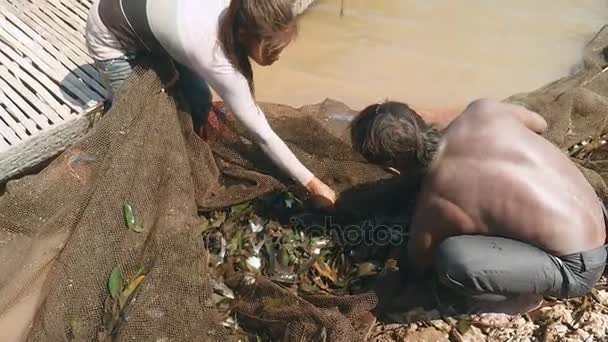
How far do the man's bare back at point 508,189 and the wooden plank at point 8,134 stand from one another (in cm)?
225

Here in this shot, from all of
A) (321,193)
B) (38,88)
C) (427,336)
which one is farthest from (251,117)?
(38,88)

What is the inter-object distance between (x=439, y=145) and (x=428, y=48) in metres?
2.45

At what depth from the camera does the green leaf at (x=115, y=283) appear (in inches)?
120

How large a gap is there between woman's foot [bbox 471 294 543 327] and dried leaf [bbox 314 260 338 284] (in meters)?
0.66

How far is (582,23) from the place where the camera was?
17.9ft

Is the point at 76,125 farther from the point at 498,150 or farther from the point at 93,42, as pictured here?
the point at 498,150

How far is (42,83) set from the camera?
13.6 feet

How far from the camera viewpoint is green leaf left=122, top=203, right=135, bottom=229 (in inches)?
127

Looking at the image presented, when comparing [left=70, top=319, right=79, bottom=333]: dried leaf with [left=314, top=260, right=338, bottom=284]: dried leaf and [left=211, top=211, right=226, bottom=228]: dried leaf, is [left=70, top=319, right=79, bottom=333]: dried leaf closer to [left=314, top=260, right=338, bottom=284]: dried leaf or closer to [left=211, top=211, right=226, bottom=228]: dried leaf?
[left=211, top=211, right=226, bottom=228]: dried leaf

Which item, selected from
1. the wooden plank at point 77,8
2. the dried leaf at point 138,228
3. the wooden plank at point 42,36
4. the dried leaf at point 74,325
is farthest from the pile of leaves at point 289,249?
the wooden plank at point 77,8

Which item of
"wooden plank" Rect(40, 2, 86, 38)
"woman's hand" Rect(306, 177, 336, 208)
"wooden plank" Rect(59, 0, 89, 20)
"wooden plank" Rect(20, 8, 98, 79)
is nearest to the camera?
"woman's hand" Rect(306, 177, 336, 208)

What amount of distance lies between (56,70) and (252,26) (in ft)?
6.02

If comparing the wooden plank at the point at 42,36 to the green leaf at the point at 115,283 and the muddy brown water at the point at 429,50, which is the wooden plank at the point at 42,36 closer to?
the muddy brown water at the point at 429,50

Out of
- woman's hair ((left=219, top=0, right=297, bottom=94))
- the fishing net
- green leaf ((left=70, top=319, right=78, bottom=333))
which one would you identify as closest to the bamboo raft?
green leaf ((left=70, top=319, right=78, bottom=333))
